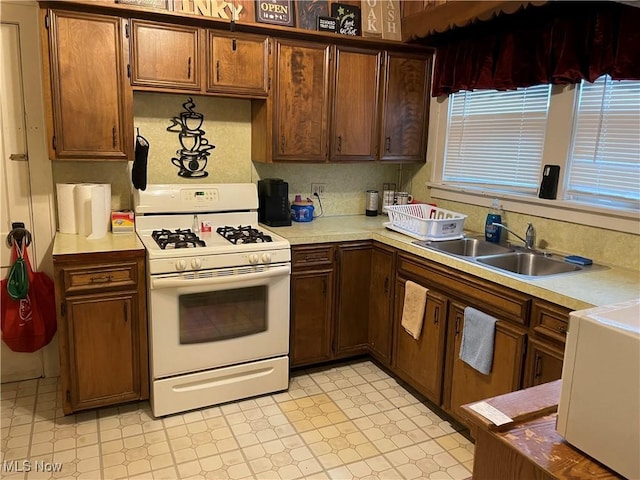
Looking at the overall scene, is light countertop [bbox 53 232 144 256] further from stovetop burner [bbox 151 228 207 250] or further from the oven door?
the oven door

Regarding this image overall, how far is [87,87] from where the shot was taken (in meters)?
2.68

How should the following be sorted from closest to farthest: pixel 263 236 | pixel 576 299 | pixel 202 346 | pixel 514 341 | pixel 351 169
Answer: pixel 576 299 → pixel 514 341 → pixel 202 346 → pixel 263 236 → pixel 351 169

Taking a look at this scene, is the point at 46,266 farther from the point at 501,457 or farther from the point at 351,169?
the point at 501,457

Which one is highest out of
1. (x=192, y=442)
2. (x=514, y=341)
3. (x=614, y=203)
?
(x=614, y=203)

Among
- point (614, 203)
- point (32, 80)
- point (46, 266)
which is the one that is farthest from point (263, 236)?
point (614, 203)

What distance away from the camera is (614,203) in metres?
2.52

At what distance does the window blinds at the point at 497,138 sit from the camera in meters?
2.91

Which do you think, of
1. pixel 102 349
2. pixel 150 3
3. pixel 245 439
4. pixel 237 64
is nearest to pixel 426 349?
pixel 245 439

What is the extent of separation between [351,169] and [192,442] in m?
2.18

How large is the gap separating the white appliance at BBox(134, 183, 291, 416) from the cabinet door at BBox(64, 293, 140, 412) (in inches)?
4.7

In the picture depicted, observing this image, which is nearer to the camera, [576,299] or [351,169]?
[576,299]

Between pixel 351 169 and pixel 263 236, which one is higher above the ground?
pixel 351 169

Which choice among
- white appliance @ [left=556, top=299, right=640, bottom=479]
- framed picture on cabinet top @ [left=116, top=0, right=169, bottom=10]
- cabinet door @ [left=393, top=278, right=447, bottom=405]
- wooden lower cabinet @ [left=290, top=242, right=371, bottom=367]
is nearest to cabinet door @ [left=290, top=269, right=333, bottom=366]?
wooden lower cabinet @ [left=290, top=242, right=371, bottom=367]

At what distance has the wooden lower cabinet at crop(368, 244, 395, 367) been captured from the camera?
3.13m
